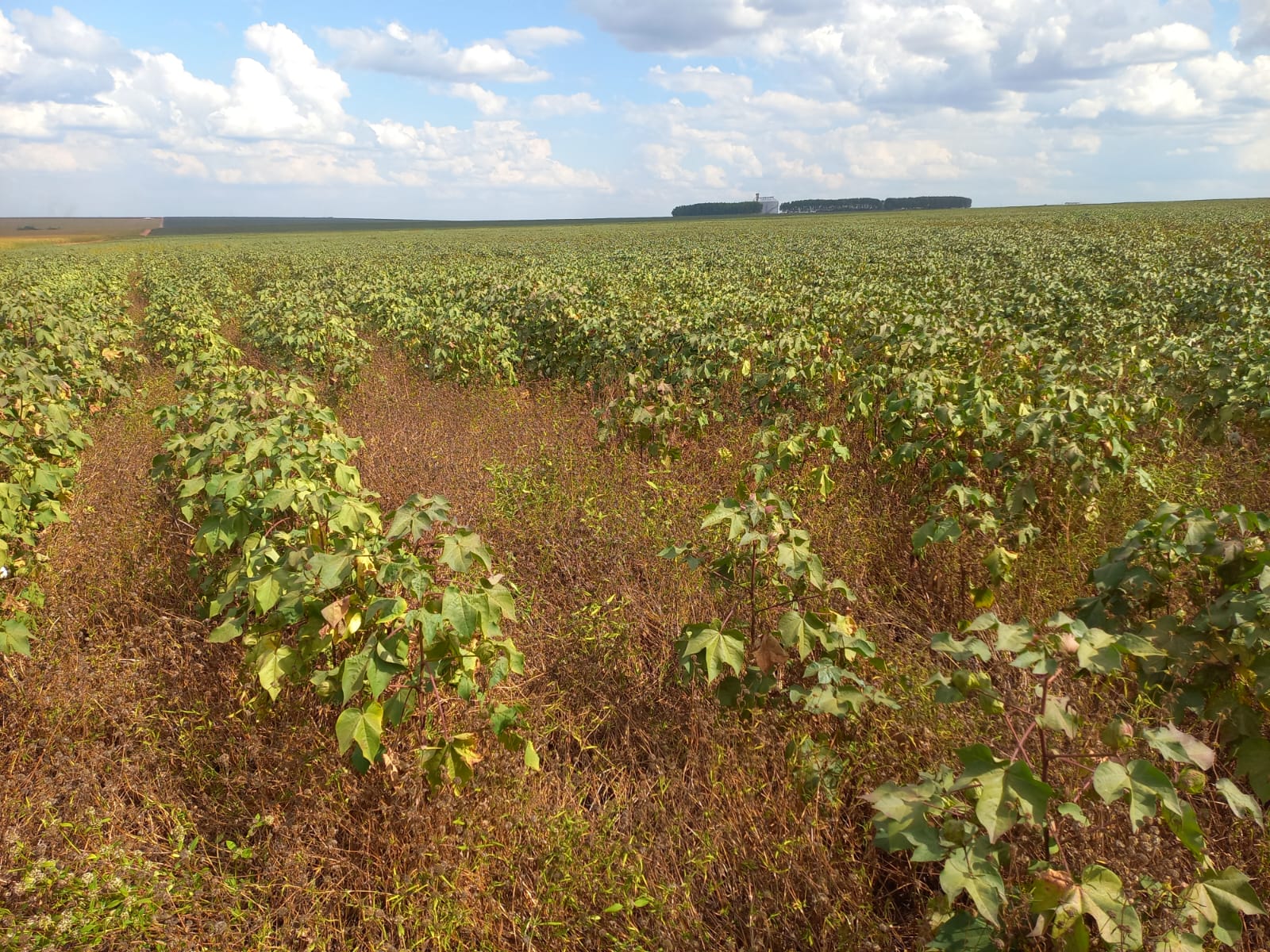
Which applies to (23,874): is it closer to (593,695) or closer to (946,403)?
(593,695)

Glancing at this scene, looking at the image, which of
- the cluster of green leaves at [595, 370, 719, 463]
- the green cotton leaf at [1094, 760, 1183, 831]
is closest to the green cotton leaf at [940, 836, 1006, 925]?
the green cotton leaf at [1094, 760, 1183, 831]

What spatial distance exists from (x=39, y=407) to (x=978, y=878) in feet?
20.5

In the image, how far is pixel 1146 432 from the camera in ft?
19.8

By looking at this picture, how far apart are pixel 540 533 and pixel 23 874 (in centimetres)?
299

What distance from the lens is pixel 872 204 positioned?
4894 inches

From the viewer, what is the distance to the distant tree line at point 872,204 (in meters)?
122

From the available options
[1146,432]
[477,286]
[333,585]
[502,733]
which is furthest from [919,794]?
[477,286]

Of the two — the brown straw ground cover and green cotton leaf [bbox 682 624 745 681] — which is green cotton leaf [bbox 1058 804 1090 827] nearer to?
the brown straw ground cover

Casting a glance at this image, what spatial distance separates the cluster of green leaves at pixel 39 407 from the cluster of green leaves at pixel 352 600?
85cm

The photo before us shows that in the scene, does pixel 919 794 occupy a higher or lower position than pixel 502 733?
higher

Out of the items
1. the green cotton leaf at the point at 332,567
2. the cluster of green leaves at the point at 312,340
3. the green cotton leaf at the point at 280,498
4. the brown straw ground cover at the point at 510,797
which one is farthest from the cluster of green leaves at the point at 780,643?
the cluster of green leaves at the point at 312,340

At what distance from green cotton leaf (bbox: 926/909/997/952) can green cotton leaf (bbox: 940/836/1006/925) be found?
8 cm

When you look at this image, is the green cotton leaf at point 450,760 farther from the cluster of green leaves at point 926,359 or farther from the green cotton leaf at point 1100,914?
the cluster of green leaves at point 926,359

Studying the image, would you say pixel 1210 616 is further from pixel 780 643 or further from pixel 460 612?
pixel 460 612
